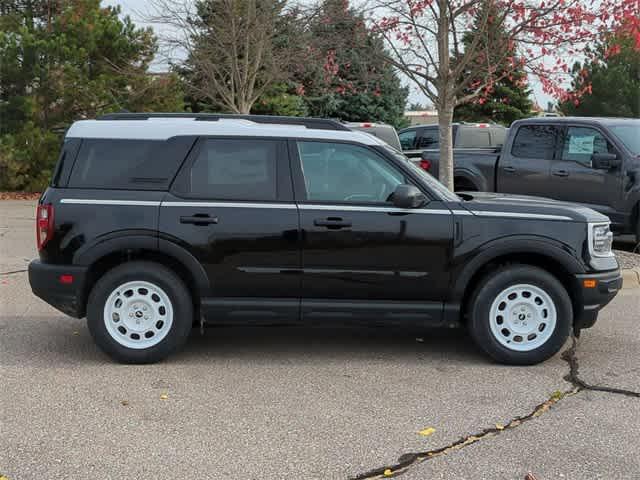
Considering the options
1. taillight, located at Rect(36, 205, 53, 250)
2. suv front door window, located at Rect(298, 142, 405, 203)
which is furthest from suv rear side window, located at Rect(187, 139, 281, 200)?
taillight, located at Rect(36, 205, 53, 250)

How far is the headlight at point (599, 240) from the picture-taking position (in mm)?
5539

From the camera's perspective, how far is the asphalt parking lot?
3.77 meters

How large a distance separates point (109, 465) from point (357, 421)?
1.44 metres

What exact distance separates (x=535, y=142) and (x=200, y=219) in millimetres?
6981

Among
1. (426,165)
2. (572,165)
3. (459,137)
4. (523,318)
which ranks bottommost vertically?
(523,318)

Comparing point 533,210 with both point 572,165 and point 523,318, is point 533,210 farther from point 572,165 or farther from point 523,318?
point 572,165

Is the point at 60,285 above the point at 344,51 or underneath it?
underneath

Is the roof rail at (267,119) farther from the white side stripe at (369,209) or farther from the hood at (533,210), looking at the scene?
the hood at (533,210)

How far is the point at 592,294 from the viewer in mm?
5516

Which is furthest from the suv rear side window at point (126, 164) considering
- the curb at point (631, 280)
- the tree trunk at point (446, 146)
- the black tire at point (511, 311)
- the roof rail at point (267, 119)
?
the curb at point (631, 280)

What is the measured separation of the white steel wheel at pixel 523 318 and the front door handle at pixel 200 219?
7.20 ft

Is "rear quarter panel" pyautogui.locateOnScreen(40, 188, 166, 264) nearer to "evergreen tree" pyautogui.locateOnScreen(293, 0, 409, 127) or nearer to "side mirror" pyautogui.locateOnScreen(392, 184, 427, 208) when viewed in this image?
"side mirror" pyautogui.locateOnScreen(392, 184, 427, 208)

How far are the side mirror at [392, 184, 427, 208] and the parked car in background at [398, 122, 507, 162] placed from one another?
30.6 ft

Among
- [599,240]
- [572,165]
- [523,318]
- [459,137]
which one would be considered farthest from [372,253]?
[459,137]
